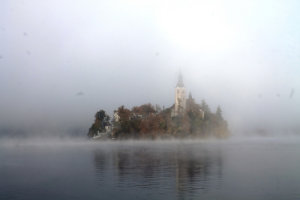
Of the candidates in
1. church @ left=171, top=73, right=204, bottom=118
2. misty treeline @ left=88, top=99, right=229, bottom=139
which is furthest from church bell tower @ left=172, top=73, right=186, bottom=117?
misty treeline @ left=88, top=99, right=229, bottom=139

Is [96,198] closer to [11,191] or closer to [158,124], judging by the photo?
[11,191]

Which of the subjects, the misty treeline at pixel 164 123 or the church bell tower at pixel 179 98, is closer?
the misty treeline at pixel 164 123

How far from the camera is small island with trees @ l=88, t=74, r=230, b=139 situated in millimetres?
127312

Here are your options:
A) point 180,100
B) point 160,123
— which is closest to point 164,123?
point 160,123

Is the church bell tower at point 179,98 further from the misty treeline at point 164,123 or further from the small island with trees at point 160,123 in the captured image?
the misty treeline at point 164,123

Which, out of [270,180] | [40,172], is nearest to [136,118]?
[40,172]

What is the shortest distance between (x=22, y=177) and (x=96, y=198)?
1294cm

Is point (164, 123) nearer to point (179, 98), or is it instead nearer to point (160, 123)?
point (160, 123)

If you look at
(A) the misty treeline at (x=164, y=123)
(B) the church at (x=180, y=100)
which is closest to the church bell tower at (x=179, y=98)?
(B) the church at (x=180, y=100)

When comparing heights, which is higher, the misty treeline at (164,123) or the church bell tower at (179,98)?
the church bell tower at (179,98)

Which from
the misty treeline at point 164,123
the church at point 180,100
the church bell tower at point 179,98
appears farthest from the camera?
the church bell tower at point 179,98

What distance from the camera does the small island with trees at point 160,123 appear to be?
12731 centimetres

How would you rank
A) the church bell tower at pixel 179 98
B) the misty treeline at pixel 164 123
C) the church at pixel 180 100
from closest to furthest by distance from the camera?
the misty treeline at pixel 164 123
the church at pixel 180 100
the church bell tower at pixel 179 98

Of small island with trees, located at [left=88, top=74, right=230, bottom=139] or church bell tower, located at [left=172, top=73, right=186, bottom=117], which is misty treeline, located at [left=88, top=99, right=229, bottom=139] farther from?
church bell tower, located at [left=172, top=73, right=186, bottom=117]
